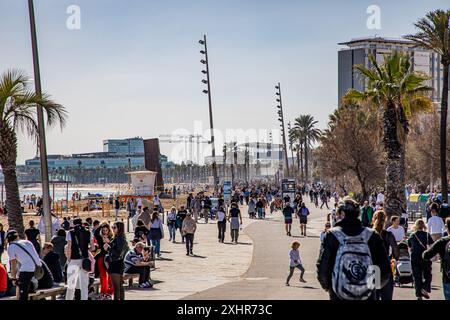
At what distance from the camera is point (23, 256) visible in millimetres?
12039

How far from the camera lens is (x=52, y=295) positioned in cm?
1344

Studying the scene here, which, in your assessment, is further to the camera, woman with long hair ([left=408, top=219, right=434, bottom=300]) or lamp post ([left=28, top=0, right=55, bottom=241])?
lamp post ([left=28, top=0, right=55, bottom=241])

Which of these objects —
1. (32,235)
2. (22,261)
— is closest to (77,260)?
(22,261)

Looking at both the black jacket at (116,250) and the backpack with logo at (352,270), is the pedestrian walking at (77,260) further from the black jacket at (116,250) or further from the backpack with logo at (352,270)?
the backpack with logo at (352,270)

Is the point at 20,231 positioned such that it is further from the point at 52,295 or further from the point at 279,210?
the point at 279,210

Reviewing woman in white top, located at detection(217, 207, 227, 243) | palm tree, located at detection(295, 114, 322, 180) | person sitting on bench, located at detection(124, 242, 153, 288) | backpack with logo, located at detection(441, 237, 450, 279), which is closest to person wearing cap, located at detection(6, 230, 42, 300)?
person sitting on bench, located at detection(124, 242, 153, 288)

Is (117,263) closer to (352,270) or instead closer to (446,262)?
(446,262)

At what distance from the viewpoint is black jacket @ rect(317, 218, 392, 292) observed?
697 centimetres

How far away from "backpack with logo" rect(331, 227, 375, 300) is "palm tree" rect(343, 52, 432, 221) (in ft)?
75.7

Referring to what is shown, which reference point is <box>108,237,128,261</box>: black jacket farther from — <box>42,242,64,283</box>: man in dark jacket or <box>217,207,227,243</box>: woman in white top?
<box>217,207,227,243</box>: woman in white top

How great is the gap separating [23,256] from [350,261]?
6.68m

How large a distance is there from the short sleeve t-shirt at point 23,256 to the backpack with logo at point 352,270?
21.3 feet

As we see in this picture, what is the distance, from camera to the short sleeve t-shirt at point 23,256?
39.4 ft

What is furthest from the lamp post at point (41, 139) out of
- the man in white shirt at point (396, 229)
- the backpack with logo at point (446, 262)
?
the backpack with logo at point (446, 262)
